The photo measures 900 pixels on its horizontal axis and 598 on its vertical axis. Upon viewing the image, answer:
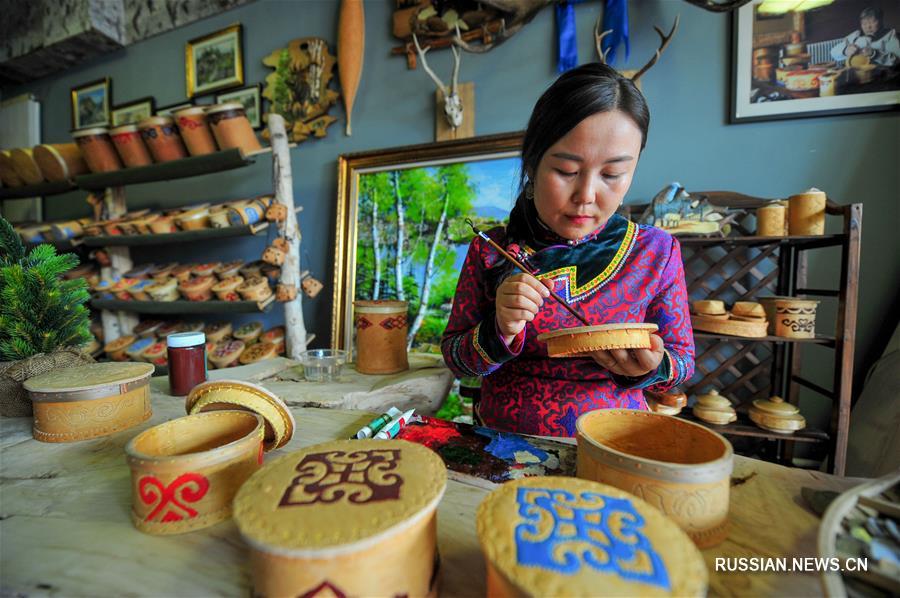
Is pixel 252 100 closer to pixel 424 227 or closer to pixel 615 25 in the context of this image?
pixel 424 227

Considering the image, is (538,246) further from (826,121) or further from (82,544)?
(826,121)

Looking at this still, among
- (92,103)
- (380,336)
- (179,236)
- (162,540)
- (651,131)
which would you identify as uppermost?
(92,103)

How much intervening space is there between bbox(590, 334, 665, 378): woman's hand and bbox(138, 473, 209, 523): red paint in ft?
2.82

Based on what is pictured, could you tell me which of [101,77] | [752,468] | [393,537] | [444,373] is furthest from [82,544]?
[101,77]

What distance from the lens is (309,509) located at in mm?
448

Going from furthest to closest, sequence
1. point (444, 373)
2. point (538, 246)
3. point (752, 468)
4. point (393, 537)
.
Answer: point (444, 373) < point (538, 246) < point (752, 468) < point (393, 537)

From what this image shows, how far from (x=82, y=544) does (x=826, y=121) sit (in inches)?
119

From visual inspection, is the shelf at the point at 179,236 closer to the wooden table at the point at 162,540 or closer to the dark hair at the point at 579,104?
the wooden table at the point at 162,540

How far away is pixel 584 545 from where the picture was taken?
1.30ft

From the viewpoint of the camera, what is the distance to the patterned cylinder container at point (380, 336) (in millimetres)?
1659

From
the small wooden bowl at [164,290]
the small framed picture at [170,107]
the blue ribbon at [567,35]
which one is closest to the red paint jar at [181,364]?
the small wooden bowl at [164,290]

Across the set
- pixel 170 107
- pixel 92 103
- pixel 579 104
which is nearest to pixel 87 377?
pixel 579 104

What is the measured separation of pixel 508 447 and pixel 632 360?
387 mm

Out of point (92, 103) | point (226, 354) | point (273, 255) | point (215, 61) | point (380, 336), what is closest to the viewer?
point (380, 336)
